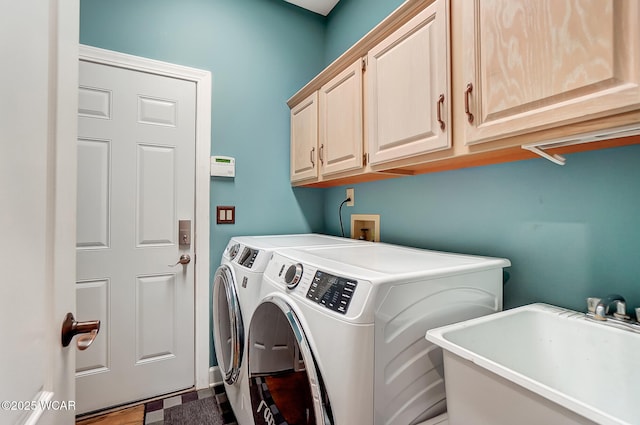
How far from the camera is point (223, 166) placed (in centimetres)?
209

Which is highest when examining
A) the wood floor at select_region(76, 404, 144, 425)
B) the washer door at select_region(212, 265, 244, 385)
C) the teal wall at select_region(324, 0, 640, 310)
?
the teal wall at select_region(324, 0, 640, 310)

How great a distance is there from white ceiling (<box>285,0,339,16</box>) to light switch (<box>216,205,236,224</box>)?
1719mm

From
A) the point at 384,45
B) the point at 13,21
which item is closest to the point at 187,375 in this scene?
the point at 13,21

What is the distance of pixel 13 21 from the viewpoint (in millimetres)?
416

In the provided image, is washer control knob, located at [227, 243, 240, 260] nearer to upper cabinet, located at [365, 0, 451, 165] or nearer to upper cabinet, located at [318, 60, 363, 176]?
upper cabinet, located at [318, 60, 363, 176]

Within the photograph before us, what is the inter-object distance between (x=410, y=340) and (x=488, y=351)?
26cm

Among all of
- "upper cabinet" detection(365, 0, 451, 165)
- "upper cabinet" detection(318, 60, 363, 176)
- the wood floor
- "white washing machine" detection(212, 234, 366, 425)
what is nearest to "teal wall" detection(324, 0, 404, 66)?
"upper cabinet" detection(318, 60, 363, 176)

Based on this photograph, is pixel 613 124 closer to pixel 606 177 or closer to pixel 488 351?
pixel 606 177

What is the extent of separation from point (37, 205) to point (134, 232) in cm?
154

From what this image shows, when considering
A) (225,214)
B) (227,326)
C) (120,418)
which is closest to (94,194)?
(225,214)

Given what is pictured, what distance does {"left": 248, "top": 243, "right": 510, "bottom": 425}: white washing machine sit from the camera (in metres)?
0.73

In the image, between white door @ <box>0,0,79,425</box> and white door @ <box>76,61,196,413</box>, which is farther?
white door @ <box>76,61,196,413</box>

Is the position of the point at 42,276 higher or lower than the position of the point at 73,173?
lower

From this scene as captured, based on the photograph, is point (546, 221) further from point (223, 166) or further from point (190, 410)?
point (190, 410)
